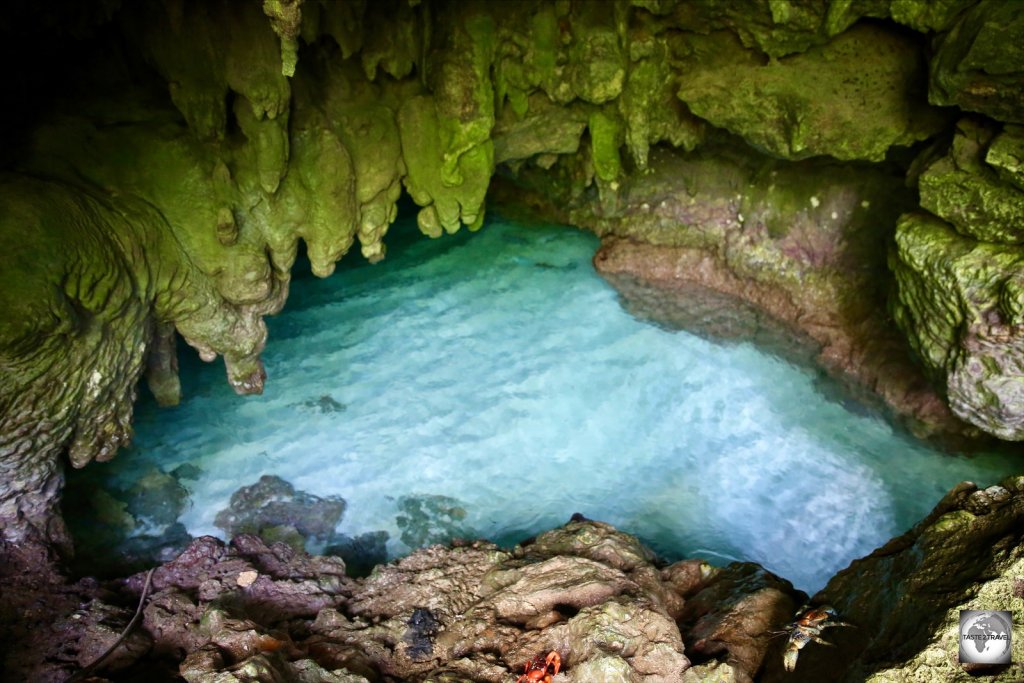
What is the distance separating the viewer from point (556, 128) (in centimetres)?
955

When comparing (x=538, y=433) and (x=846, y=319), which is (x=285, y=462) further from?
(x=846, y=319)

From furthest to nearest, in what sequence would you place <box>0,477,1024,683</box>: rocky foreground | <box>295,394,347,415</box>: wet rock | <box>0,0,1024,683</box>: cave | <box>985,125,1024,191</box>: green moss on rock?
<box>295,394,347,415</box>: wet rock
<box>985,125,1024,191</box>: green moss on rock
<box>0,0,1024,683</box>: cave
<box>0,477,1024,683</box>: rocky foreground

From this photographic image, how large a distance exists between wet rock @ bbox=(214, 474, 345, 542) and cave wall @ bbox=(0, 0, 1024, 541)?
4.05ft

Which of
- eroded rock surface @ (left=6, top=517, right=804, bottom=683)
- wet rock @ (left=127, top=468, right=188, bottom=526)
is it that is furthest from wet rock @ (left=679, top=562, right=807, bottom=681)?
wet rock @ (left=127, top=468, right=188, bottom=526)

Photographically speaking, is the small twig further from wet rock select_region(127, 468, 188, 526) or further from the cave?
wet rock select_region(127, 468, 188, 526)

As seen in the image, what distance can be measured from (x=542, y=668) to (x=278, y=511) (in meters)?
4.16

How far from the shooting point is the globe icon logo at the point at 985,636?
313 centimetres

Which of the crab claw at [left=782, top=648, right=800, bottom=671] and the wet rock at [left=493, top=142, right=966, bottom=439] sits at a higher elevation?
the wet rock at [left=493, top=142, right=966, bottom=439]

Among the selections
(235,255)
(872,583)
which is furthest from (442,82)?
(872,583)

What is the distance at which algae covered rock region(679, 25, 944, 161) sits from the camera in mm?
7344

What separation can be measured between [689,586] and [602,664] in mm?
2050

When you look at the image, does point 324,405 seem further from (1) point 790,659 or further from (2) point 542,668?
(1) point 790,659

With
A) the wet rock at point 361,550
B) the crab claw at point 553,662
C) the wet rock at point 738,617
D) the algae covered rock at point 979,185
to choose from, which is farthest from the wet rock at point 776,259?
the crab claw at point 553,662

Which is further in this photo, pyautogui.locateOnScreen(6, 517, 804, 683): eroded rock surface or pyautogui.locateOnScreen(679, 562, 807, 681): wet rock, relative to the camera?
pyautogui.locateOnScreen(679, 562, 807, 681): wet rock
